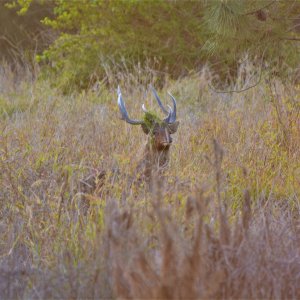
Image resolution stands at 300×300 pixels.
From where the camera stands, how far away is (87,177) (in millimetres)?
5145

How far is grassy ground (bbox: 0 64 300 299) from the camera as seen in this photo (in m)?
2.84

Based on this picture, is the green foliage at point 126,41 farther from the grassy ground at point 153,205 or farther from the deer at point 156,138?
the deer at point 156,138

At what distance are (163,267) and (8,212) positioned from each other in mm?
2158

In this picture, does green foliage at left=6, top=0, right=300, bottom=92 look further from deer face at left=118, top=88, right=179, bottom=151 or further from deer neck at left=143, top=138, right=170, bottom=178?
deer neck at left=143, top=138, right=170, bottom=178

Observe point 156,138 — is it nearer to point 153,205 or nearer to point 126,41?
point 153,205

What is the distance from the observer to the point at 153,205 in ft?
8.96

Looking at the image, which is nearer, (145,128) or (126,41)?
(145,128)

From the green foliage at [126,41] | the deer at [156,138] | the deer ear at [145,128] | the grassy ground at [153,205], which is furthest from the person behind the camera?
the green foliage at [126,41]

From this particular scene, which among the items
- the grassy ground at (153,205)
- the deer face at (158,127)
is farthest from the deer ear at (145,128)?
the grassy ground at (153,205)

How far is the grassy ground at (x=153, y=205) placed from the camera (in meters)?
2.84

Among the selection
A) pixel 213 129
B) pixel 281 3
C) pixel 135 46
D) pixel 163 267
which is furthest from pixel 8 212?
pixel 135 46

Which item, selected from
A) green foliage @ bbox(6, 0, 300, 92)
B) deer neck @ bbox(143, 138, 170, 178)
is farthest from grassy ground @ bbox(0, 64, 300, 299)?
green foliage @ bbox(6, 0, 300, 92)

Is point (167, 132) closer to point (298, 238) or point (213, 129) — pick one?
point (213, 129)

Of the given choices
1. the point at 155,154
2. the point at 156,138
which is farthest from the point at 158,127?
the point at 155,154
